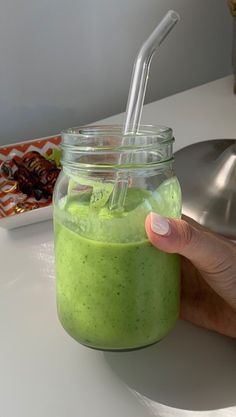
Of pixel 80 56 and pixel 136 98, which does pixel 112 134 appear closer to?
pixel 136 98

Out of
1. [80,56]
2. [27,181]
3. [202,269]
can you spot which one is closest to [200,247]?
[202,269]

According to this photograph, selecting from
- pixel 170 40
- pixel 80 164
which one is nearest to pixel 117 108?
pixel 170 40

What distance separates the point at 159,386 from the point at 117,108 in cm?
74

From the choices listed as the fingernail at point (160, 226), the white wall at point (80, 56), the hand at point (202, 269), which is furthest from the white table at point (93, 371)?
the white wall at point (80, 56)

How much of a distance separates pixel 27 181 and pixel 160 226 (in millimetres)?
424

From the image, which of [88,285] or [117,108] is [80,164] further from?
[117,108]

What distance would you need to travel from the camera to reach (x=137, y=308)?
40 centimetres

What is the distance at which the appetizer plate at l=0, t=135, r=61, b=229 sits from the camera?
68 cm

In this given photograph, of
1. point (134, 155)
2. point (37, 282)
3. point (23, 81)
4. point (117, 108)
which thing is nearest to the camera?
point (134, 155)

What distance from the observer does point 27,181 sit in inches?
30.1

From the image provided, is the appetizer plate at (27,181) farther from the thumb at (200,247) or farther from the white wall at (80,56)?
the thumb at (200,247)

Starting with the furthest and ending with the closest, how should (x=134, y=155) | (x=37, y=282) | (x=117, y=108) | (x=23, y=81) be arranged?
(x=117, y=108)
(x=23, y=81)
(x=37, y=282)
(x=134, y=155)

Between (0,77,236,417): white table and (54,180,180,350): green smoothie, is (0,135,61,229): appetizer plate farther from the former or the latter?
(54,180,180,350): green smoothie

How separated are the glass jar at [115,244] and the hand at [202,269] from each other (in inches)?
0.8
